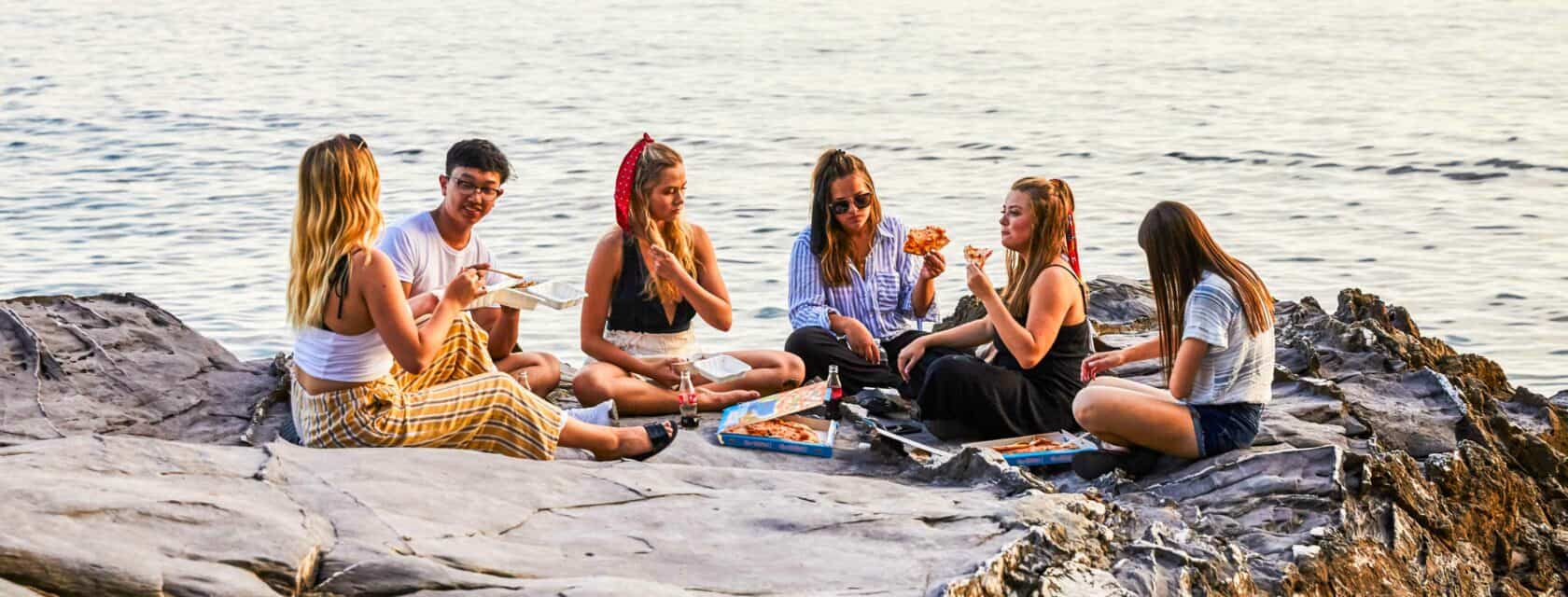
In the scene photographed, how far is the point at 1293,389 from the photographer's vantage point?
6418mm

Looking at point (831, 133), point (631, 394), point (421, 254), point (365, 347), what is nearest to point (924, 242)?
point (631, 394)

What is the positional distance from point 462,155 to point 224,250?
7.90m

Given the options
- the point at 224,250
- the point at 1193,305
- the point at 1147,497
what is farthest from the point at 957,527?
the point at 224,250

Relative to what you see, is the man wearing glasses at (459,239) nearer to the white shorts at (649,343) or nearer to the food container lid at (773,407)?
the white shorts at (649,343)

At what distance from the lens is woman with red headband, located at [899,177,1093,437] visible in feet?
19.7

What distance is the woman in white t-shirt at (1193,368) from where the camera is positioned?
536 cm

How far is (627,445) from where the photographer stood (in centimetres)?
567

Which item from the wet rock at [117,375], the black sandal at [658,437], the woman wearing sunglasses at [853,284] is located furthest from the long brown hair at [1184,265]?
the wet rock at [117,375]

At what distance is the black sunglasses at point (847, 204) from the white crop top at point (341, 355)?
7.50ft

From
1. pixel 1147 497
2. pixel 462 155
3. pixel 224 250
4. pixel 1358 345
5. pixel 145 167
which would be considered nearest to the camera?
pixel 1147 497

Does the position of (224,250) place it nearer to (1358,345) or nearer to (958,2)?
(1358,345)

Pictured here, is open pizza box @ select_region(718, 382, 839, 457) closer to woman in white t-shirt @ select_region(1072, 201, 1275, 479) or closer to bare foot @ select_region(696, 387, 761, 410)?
bare foot @ select_region(696, 387, 761, 410)

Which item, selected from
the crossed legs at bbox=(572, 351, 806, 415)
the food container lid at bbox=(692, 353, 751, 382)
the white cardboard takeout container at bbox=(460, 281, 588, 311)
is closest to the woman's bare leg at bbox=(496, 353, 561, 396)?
the crossed legs at bbox=(572, 351, 806, 415)

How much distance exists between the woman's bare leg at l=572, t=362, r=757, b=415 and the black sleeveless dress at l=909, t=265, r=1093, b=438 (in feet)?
2.94
